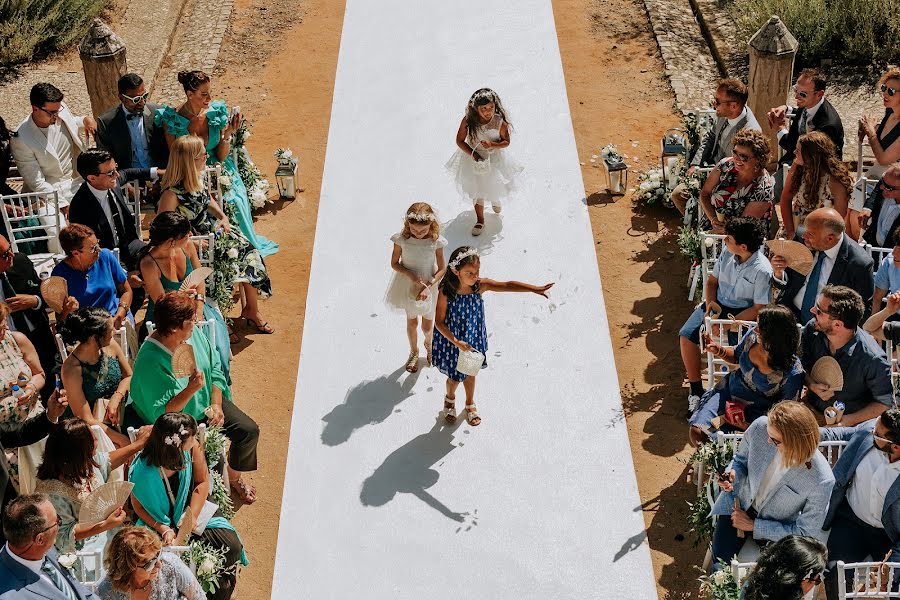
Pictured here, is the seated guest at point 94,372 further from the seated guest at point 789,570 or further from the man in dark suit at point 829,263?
the man in dark suit at point 829,263

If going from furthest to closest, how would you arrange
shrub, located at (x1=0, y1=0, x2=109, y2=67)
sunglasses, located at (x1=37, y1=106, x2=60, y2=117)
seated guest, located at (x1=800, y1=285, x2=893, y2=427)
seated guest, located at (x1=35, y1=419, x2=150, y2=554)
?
shrub, located at (x1=0, y1=0, x2=109, y2=67) → sunglasses, located at (x1=37, y1=106, x2=60, y2=117) → seated guest, located at (x1=800, y1=285, x2=893, y2=427) → seated guest, located at (x1=35, y1=419, x2=150, y2=554)

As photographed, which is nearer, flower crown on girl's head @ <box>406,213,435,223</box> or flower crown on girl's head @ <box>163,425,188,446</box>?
flower crown on girl's head @ <box>163,425,188,446</box>

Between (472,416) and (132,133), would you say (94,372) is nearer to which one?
(472,416)

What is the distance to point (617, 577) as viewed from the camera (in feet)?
22.6

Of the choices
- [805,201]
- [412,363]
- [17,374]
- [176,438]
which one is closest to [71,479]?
[176,438]

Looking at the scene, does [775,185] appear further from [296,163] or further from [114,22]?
[114,22]

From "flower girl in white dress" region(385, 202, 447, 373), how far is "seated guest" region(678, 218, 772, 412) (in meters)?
1.96

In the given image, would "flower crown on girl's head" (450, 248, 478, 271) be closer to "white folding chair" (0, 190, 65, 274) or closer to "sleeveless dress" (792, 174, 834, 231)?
"sleeveless dress" (792, 174, 834, 231)

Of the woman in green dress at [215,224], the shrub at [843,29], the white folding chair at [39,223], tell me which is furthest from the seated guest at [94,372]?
the shrub at [843,29]

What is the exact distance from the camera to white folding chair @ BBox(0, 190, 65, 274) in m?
8.66

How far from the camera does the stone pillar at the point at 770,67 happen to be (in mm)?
10523

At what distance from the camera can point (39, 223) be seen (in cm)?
890

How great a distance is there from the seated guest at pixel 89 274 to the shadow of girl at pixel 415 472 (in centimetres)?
221

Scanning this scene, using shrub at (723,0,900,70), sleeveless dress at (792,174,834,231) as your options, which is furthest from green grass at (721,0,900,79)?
sleeveless dress at (792,174,834,231)
